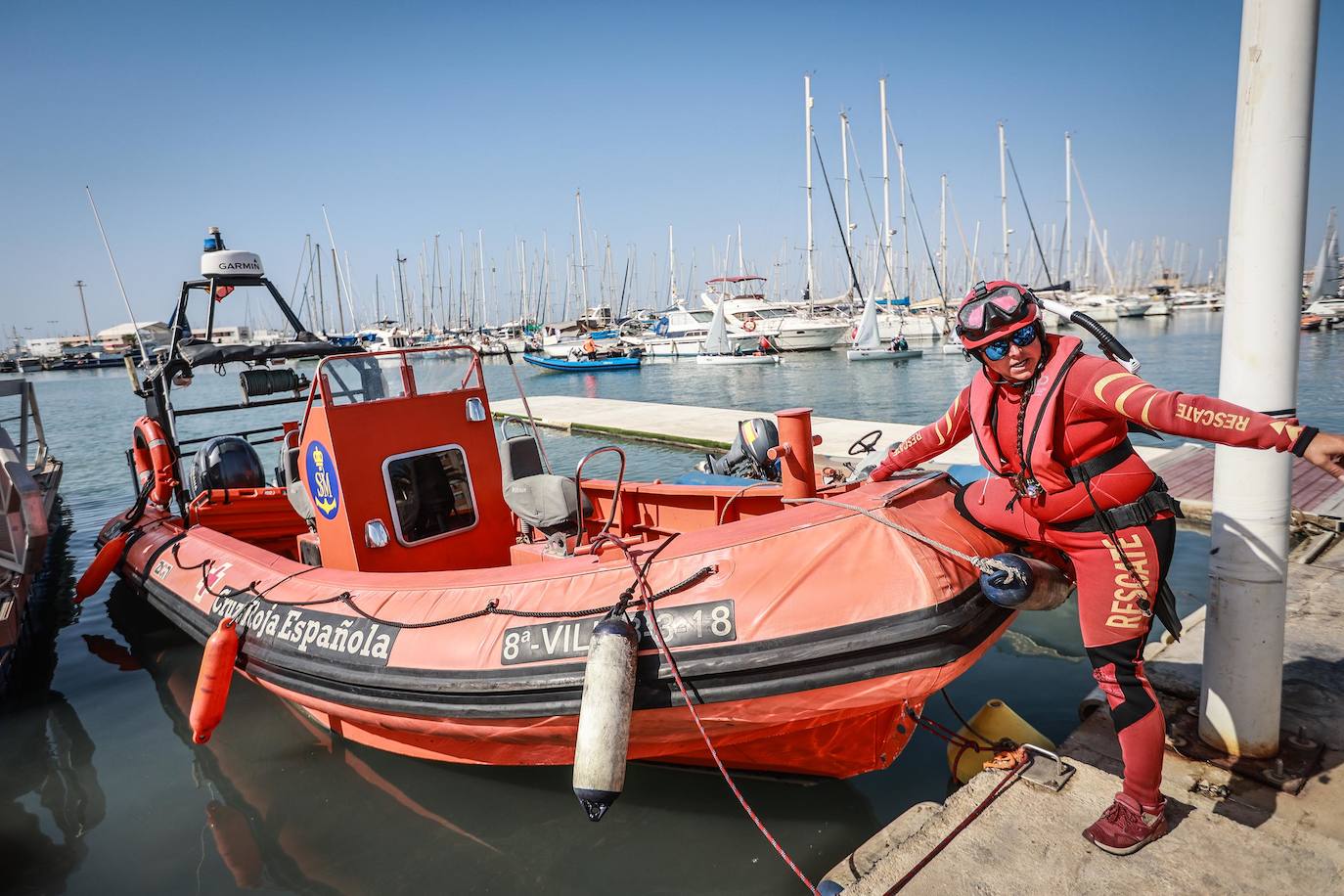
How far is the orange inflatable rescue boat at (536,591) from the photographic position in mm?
2965

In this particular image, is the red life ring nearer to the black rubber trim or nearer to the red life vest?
the black rubber trim

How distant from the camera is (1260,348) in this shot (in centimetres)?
264

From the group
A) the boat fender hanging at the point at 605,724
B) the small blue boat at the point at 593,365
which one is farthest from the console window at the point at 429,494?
the small blue boat at the point at 593,365

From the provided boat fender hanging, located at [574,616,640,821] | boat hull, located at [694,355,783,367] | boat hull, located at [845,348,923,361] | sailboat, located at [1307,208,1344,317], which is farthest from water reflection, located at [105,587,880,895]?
sailboat, located at [1307,208,1344,317]

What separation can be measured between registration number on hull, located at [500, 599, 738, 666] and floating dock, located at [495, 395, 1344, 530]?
105 inches

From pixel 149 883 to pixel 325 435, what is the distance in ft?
8.00

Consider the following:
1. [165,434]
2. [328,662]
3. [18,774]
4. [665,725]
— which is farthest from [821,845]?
[165,434]

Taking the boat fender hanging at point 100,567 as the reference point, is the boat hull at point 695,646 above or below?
above

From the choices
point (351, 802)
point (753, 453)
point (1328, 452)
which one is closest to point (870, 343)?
point (753, 453)

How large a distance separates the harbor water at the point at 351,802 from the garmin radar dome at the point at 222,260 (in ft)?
10.5

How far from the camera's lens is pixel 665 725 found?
328 cm

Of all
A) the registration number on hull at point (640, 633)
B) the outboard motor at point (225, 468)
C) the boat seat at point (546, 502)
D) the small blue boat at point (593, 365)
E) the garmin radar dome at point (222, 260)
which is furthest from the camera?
the small blue boat at point (593, 365)

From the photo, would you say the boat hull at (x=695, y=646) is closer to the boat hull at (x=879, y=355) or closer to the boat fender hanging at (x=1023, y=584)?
the boat fender hanging at (x=1023, y=584)

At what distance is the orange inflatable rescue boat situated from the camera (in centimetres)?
296
